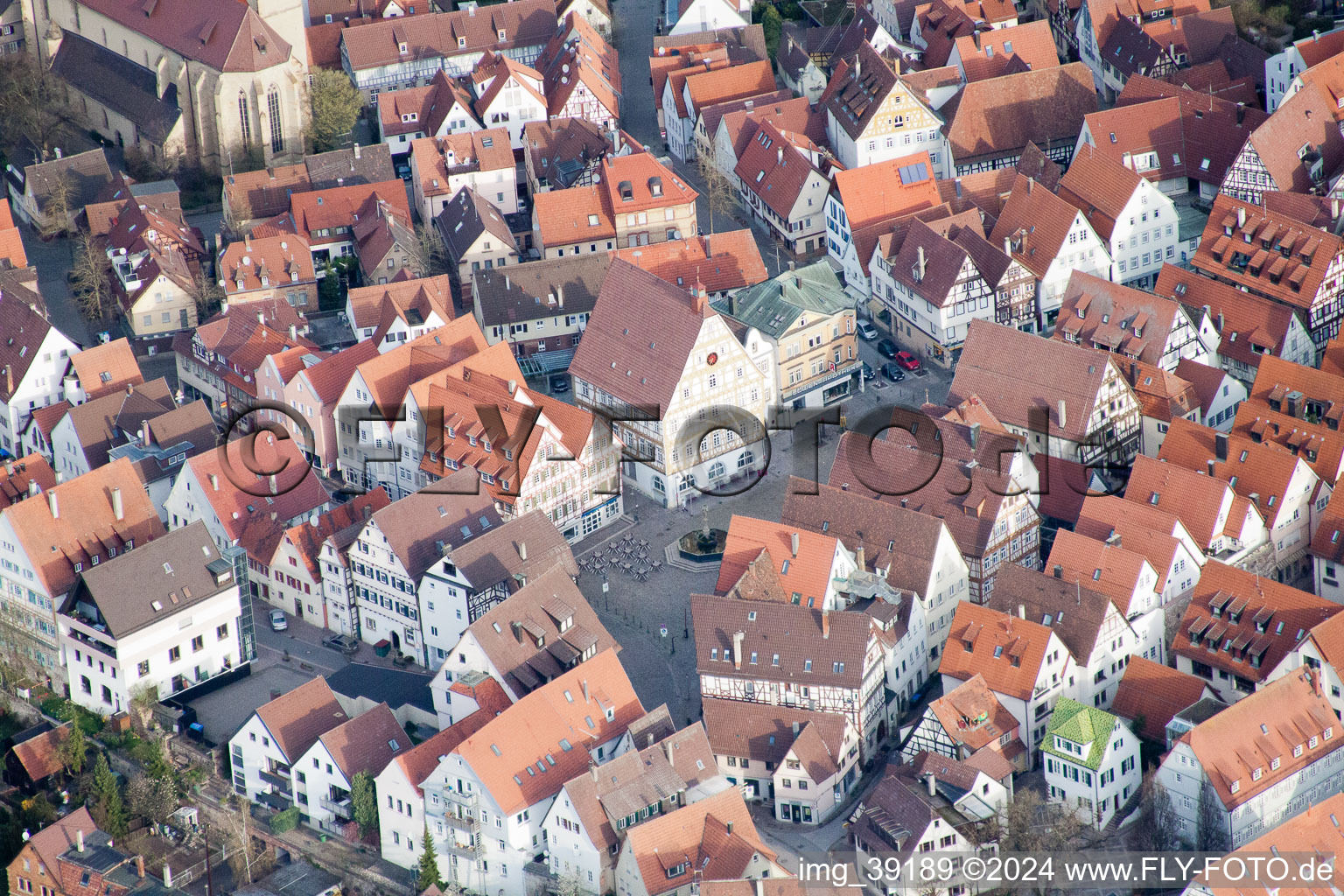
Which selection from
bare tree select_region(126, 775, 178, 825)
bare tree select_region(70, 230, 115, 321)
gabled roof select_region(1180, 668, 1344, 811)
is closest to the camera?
gabled roof select_region(1180, 668, 1344, 811)

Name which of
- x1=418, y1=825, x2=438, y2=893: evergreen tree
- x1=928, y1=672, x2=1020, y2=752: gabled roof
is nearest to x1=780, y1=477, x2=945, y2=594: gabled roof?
x1=928, y1=672, x2=1020, y2=752: gabled roof

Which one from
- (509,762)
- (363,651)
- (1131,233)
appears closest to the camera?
(509,762)

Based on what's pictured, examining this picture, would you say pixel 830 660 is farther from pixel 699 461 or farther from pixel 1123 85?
pixel 1123 85

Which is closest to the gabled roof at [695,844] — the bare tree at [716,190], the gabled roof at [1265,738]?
the gabled roof at [1265,738]

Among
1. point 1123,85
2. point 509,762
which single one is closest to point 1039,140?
point 1123,85

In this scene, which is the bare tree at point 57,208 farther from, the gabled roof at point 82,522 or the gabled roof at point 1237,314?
the gabled roof at point 1237,314

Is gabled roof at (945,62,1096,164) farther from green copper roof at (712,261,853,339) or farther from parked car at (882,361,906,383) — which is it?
parked car at (882,361,906,383)
